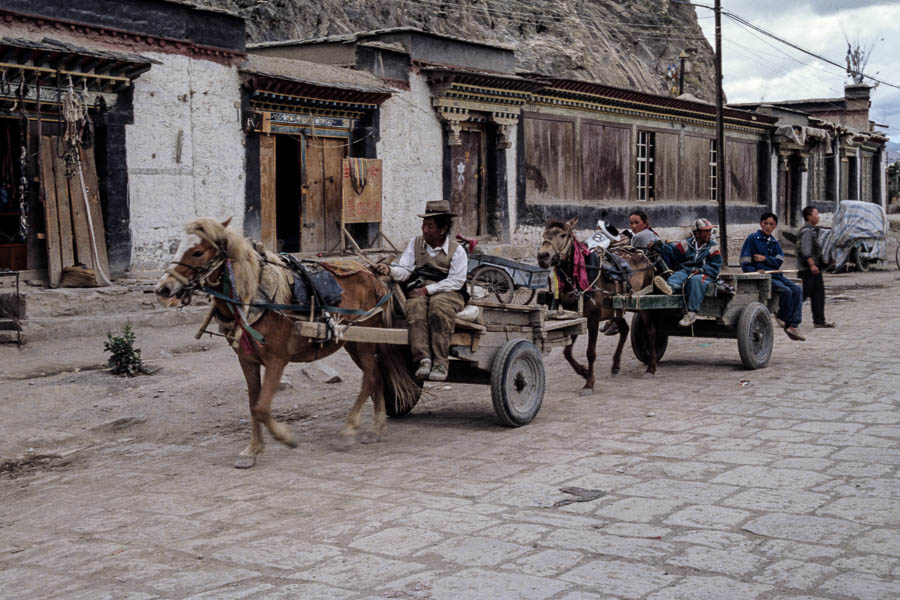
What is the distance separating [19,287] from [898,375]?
10120 millimetres

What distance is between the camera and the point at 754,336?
1061 centimetres

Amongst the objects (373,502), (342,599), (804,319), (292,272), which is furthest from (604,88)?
(342,599)

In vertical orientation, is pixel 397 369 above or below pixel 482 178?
below

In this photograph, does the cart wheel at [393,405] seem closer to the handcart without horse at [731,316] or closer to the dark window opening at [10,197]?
the handcart without horse at [731,316]

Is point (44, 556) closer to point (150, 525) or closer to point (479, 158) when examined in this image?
point (150, 525)

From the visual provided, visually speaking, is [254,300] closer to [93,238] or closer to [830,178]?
[93,238]

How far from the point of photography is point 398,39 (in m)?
17.8

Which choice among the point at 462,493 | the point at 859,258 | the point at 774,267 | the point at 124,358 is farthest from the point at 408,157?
the point at 859,258

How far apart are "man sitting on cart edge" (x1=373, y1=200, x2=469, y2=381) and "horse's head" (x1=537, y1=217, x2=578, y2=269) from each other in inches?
70.8

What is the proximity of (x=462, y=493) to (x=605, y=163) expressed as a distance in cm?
1823

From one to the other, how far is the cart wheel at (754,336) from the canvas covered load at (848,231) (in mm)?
15076

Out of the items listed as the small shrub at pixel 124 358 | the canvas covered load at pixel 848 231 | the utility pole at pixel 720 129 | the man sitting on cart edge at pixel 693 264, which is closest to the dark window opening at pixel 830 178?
the canvas covered load at pixel 848 231

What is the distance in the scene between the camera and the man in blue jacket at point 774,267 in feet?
37.0

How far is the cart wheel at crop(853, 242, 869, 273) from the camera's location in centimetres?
2503
